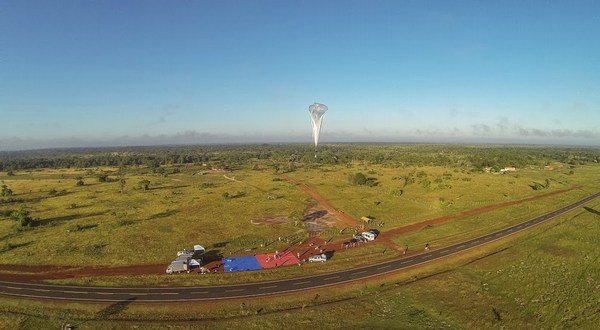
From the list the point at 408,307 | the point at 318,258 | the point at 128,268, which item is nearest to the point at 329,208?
the point at 318,258

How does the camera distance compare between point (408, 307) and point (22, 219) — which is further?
point (22, 219)

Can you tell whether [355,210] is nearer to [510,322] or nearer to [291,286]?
[291,286]

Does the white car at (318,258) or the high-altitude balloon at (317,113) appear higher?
the high-altitude balloon at (317,113)

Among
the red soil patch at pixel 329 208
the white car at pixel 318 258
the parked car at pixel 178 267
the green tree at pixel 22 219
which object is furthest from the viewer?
the red soil patch at pixel 329 208

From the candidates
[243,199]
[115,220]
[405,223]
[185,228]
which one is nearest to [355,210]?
[405,223]

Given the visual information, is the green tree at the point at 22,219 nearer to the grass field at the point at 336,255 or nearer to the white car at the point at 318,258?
the grass field at the point at 336,255

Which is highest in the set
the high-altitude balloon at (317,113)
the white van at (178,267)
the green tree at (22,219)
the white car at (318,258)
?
the high-altitude balloon at (317,113)

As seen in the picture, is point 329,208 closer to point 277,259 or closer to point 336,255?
point 336,255

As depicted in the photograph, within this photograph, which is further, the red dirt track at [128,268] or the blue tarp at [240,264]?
the blue tarp at [240,264]

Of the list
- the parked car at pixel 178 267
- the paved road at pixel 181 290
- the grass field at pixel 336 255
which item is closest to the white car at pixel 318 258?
the grass field at pixel 336 255
